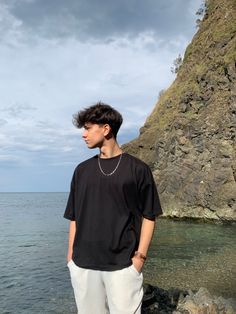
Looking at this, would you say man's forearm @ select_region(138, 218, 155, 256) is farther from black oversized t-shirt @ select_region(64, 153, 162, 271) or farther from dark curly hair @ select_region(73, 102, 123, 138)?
dark curly hair @ select_region(73, 102, 123, 138)

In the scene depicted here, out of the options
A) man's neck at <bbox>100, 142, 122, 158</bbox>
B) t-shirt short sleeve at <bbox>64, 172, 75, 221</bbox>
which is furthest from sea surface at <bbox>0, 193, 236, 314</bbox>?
man's neck at <bbox>100, 142, 122, 158</bbox>

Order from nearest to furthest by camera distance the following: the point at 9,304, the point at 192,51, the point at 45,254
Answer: the point at 9,304 → the point at 45,254 → the point at 192,51

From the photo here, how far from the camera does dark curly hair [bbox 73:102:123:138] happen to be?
181 inches

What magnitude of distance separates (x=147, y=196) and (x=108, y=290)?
113cm

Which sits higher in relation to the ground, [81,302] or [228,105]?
[228,105]

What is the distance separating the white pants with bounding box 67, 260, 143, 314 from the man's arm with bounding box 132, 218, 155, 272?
0.07 metres

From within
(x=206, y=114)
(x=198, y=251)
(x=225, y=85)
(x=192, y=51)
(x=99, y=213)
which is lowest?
(x=198, y=251)

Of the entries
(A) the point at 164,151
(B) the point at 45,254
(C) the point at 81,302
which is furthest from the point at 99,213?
(A) the point at 164,151

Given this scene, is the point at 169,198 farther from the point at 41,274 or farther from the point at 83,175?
the point at 83,175

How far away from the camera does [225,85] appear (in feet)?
129

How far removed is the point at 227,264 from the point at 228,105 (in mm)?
23221

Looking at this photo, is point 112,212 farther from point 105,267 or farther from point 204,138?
point 204,138

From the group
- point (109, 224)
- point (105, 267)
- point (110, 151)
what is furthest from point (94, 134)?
point (105, 267)

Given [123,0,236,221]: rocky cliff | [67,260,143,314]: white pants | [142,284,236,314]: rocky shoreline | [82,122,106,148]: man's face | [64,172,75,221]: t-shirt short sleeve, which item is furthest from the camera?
[123,0,236,221]: rocky cliff
